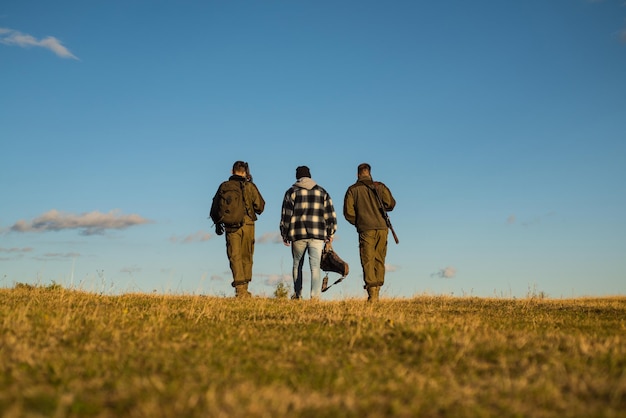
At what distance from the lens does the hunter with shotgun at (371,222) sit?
1445cm

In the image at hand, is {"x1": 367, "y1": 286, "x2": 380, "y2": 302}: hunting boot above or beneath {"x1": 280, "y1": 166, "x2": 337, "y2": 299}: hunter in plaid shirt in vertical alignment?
beneath

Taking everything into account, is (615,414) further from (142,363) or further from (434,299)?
(434,299)

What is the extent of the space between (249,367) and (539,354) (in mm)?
2999

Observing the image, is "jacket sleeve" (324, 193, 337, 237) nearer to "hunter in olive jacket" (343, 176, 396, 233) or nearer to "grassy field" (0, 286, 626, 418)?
"hunter in olive jacket" (343, 176, 396, 233)

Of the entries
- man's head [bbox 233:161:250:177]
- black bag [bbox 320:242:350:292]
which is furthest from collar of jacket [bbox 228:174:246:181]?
black bag [bbox 320:242:350:292]

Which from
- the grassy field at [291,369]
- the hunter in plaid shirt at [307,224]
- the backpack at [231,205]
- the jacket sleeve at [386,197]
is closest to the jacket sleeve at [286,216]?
the hunter in plaid shirt at [307,224]

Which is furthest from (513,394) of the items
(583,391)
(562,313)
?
(562,313)

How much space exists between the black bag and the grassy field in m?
5.44

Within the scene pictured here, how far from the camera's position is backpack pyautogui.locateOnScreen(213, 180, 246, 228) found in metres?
14.1

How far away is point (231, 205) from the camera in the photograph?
46.4 ft

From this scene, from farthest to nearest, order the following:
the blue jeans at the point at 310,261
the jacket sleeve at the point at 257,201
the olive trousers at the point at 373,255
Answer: the jacket sleeve at the point at 257,201 → the olive trousers at the point at 373,255 → the blue jeans at the point at 310,261

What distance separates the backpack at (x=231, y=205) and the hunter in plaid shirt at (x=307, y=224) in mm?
995

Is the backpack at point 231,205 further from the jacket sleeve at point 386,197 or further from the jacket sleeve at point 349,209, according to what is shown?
the jacket sleeve at point 386,197

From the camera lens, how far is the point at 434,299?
16.9 meters
